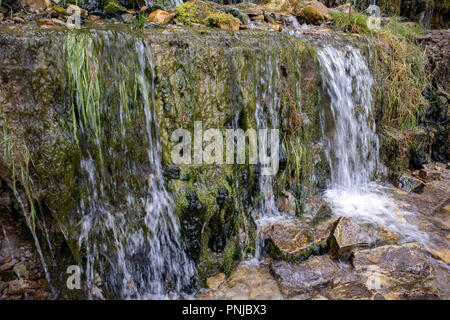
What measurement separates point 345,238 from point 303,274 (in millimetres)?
606

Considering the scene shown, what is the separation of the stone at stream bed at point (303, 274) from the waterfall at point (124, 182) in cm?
85

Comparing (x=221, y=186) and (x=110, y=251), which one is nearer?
(x=110, y=251)

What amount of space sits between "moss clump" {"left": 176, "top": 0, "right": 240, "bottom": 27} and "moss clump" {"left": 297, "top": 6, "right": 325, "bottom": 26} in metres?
2.25

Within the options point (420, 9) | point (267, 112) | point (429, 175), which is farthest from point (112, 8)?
point (420, 9)

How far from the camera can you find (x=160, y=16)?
372 centimetres

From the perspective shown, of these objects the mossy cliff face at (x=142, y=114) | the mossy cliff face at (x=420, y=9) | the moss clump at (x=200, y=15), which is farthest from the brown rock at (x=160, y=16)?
the mossy cliff face at (x=420, y=9)

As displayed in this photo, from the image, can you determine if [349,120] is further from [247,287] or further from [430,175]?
[247,287]

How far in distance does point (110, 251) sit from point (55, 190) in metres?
0.73

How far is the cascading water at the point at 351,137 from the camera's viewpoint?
152 inches

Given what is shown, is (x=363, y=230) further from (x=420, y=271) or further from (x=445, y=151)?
(x=445, y=151)

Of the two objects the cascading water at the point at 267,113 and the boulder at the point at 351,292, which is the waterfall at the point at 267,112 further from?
the boulder at the point at 351,292

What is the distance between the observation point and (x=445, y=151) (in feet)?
16.8

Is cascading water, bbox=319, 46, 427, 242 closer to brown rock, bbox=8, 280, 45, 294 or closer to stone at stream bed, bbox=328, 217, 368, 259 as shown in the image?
stone at stream bed, bbox=328, 217, 368, 259
